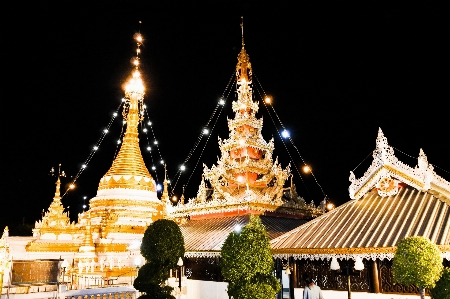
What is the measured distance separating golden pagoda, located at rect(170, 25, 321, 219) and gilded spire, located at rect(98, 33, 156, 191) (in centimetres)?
631

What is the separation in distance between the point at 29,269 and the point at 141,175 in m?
18.3

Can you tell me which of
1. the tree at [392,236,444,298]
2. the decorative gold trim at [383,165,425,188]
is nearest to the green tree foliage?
the tree at [392,236,444,298]

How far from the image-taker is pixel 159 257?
12.7 meters

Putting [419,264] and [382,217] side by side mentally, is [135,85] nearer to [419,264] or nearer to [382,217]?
[382,217]

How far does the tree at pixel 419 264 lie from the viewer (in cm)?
971

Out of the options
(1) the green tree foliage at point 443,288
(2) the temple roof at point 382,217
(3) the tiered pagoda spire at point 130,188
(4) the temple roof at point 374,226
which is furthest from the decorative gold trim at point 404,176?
(3) the tiered pagoda spire at point 130,188

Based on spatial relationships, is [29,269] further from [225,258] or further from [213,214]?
[213,214]

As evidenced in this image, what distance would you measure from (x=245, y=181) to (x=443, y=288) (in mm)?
14179

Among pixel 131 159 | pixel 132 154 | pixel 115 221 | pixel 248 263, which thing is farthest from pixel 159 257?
pixel 132 154

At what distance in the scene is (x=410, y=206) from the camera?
44.7 feet

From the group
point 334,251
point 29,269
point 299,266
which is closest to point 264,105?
point 299,266

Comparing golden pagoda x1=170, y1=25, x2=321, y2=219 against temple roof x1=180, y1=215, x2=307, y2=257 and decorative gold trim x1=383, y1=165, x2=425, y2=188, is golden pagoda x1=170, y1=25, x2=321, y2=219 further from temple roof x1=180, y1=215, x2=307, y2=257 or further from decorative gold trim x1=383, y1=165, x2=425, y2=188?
decorative gold trim x1=383, y1=165, x2=425, y2=188

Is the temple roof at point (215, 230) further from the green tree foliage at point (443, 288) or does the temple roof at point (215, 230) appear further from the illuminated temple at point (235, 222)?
the green tree foliage at point (443, 288)

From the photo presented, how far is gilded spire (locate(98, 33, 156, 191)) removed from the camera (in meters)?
29.9
